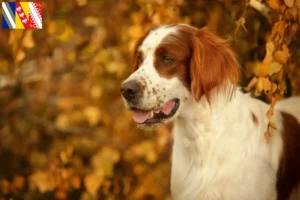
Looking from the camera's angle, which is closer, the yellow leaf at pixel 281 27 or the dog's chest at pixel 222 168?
the yellow leaf at pixel 281 27

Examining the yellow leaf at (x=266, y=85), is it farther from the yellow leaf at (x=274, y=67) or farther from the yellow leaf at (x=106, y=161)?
the yellow leaf at (x=106, y=161)

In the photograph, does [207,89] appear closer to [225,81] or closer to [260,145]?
[225,81]

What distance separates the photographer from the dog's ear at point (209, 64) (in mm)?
2818

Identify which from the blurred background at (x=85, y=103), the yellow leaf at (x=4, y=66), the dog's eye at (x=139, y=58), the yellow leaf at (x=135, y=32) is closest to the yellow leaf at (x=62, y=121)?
the blurred background at (x=85, y=103)

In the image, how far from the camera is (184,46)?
114 inches

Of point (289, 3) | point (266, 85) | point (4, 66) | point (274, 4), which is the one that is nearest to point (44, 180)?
point (4, 66)

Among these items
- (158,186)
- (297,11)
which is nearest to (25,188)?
(158,186)

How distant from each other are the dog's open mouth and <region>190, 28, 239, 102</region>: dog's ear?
13 cm

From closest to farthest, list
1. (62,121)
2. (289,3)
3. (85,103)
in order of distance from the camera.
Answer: (289,3), (62,121), (85,103)

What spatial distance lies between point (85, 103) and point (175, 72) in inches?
77.6

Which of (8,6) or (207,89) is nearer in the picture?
(207,89)

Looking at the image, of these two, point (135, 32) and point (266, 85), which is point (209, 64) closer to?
point (266, 85)

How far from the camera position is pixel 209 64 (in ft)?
9.36

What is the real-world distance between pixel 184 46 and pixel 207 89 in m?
0.27
